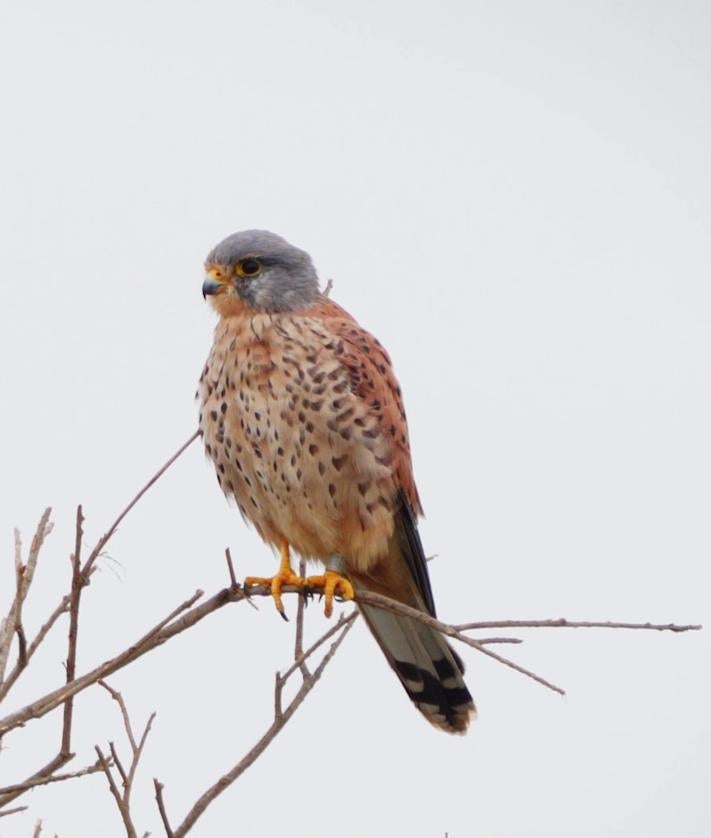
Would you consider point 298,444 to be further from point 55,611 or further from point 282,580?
point 55,611

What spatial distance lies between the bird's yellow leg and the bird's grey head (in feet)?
2.41

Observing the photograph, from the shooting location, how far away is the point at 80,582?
220 centimetres

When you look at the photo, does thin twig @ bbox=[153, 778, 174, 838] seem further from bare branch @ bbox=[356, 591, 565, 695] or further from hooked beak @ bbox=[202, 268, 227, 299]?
hooked beak @ bbox=[202, 268, 227, 299]

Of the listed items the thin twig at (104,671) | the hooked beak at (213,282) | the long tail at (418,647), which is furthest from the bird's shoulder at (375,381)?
the thin twig at (104,671)

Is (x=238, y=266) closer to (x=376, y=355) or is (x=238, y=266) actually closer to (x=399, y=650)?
(x=376, y=355)

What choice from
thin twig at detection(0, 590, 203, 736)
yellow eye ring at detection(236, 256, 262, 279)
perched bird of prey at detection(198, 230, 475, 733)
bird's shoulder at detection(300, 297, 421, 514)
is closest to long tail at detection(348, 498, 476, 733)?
perched bird of prey at detection(198, 230, 475, 733)

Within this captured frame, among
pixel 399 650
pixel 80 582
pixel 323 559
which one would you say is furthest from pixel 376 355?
pixel 80 582

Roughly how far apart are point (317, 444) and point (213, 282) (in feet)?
2.15

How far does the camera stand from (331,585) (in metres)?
3.67

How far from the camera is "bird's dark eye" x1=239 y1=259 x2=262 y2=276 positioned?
4.05 m

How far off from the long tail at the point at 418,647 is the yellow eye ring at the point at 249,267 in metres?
0.84

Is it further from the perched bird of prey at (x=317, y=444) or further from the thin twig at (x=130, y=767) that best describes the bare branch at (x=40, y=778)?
the perched bird of prey at (x=317, y=444)

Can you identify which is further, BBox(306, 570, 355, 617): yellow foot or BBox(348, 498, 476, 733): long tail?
BBox(348, 498, 476, 733): long tail

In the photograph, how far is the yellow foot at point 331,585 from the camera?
12.0ft
